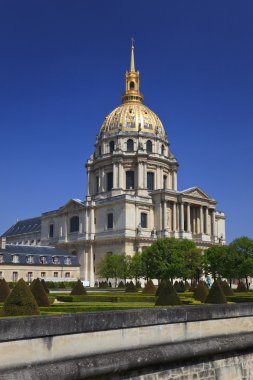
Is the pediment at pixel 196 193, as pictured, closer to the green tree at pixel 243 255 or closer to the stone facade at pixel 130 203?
the stone facade at pixel 130 203

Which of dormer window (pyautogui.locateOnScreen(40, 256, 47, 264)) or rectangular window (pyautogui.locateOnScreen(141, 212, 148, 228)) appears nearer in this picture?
dormer window (pyautogui.locateOnScreen(40, 256, 47, 264))

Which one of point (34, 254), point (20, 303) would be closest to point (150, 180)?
point (34, 254)

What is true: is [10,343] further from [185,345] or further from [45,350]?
[185,345]

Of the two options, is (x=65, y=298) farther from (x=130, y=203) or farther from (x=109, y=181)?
(x=109, y=181)

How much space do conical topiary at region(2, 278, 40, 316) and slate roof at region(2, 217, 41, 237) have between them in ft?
295

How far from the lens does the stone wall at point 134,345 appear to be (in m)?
9.27

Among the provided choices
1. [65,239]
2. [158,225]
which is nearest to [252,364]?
[158,225]

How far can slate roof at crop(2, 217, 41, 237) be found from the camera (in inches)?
4162

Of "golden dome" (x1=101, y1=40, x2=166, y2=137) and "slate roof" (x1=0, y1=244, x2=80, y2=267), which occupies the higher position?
"golden dome" (x1=101, y1=40, x2=166, y2=137)

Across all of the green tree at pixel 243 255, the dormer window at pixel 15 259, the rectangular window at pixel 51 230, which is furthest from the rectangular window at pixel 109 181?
the green tree at pixel 243 255

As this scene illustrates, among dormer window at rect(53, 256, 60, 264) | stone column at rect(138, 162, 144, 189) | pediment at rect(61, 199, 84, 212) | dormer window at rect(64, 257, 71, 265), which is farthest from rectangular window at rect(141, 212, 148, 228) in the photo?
dormer window at rect(53, 256, 60, 264)

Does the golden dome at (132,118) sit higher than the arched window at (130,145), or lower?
higher

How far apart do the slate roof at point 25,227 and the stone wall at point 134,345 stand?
91.6 m

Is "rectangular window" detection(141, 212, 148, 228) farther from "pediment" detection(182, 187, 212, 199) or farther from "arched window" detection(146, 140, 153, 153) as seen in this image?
"arched window" detection(146, 140, 153, 153)
